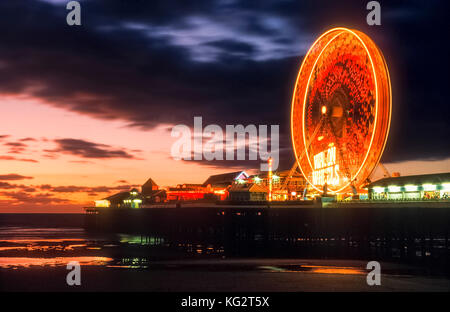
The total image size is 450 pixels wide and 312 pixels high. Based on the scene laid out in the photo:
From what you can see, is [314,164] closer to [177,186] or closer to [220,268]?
A: [220,268]

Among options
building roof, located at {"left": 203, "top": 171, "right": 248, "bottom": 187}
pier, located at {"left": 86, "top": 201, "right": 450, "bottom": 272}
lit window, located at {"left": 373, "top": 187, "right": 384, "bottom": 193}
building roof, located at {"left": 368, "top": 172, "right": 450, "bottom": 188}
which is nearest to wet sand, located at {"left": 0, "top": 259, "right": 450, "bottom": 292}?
pier, located at {"left": 86, "top": 201, "right": 450, "bottom": 272}

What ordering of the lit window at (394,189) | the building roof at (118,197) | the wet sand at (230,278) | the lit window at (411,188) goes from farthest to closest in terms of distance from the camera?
1. the building roof at (118,197)
2. the lit window at (394,189)
3. the lit window at (411,188)
4. the wet sand at (230,278)

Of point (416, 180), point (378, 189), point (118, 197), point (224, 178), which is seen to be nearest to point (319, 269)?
point (416, 180)

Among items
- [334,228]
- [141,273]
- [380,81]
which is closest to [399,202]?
[334,228]

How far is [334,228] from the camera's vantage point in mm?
48062

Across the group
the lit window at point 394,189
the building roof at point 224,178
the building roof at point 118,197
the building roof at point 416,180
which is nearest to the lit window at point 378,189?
the building roof at point 416,180

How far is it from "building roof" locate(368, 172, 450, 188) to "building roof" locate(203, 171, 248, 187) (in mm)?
40508

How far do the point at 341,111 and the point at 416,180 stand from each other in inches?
481

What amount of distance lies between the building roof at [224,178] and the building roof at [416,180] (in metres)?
40.5

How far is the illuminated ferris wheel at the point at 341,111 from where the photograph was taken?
46312mm

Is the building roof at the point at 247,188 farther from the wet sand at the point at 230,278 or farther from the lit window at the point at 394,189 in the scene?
the wet sand at the point at 230,278

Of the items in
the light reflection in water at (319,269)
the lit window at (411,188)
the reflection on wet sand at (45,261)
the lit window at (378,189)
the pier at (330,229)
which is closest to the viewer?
the light reflection in water at (319,269)

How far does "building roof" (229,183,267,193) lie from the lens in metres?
96.8

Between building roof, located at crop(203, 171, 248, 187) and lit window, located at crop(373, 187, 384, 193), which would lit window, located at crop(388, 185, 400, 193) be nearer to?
lit window, located at crop(373, 187, 384, 193)
